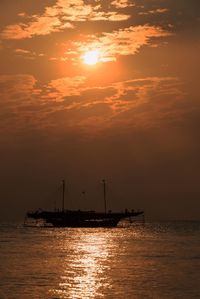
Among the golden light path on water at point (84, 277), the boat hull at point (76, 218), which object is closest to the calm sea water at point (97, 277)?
the golden light path on water at point (84, 277)

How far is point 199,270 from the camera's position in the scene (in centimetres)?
6128

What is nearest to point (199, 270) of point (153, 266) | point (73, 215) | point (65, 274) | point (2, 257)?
point (153, 266)

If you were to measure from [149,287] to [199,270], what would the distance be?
1405 centimetres

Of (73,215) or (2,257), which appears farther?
(73,215)

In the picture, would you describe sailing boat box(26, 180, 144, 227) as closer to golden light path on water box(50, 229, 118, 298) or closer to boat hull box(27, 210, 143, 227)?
boat hull box(27, 210, 143, 227)

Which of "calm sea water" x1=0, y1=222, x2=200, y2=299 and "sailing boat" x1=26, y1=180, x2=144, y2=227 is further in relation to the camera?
"sailing boat" x1=26, y1=180, x2=144, y2=227

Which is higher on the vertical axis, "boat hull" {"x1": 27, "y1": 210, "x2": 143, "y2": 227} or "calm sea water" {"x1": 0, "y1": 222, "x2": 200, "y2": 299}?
"boat hull" {"x1": 27, "y1": 210, "x2": 143, "y2": 227}

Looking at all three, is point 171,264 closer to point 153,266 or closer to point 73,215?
point 153,266

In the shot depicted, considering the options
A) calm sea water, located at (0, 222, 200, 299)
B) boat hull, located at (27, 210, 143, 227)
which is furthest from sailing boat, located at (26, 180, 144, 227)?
calm sea water, located at (0, 222, 200, 299)

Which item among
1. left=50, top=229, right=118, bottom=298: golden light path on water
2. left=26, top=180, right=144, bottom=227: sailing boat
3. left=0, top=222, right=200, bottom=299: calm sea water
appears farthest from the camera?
left=26, top=180, right=144, bottom=227: sailing boat

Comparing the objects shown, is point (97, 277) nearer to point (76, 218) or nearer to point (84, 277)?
point (84, 277)

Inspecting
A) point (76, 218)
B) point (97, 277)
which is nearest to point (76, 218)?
point (76, 218)

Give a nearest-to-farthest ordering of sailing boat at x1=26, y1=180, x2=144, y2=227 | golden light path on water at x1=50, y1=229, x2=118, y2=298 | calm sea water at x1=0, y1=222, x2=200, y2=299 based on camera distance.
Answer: golden light path on water at x1=50, y1=229, x2=118, y2=298 < calm sea water at x1=0, y1=222, x2=200, y2=299 < sailing boat at x1=26, y1=180, x2=144, y2=227

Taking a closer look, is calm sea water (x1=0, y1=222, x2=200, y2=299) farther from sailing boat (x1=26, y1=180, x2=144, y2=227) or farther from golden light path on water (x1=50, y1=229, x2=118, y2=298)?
sailing boat (x1=26, y1=180, x2=144, y2=227)
